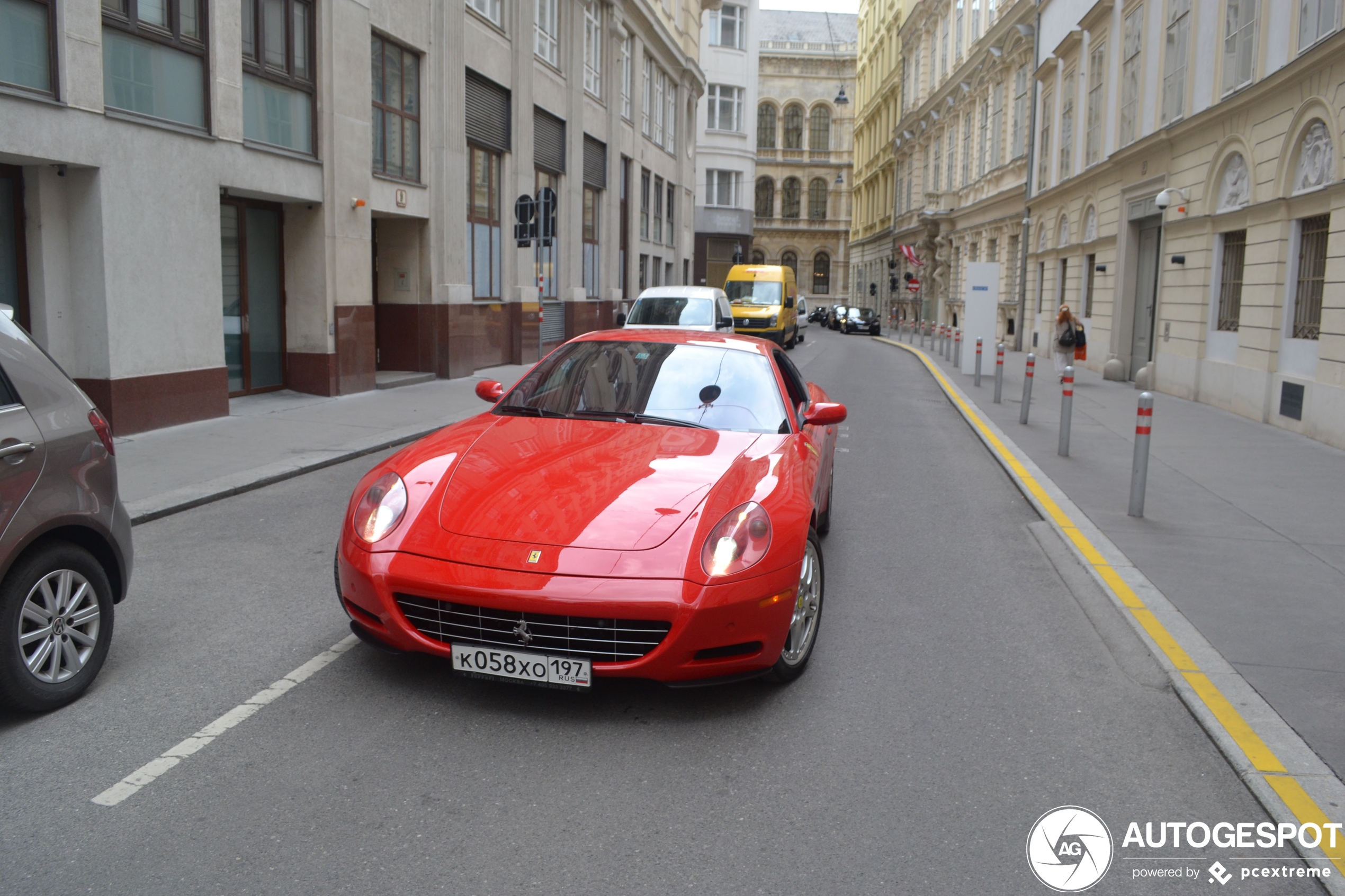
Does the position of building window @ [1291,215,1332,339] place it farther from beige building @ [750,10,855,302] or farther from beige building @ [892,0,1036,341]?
beige building @ [750,10,855,302]

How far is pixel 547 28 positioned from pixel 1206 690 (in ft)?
76.5

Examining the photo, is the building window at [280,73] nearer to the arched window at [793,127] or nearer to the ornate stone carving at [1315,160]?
the ornate stone carving at [1315,160]

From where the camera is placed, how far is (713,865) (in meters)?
3.11

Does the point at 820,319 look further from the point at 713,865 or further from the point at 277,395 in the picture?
the point at 713,865

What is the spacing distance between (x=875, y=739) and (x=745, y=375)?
2.33 metres

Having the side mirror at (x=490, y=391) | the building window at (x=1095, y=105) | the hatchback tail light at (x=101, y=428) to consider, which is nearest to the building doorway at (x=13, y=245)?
the side mirror at (x=490, y=391)

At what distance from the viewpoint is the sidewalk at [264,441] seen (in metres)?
8.60

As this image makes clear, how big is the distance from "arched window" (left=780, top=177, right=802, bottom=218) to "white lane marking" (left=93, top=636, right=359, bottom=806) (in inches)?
3260

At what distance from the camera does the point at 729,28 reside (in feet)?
183

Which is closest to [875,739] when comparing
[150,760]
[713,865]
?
[713,865]

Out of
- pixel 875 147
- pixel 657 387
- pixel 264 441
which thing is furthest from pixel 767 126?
pixel 657 387

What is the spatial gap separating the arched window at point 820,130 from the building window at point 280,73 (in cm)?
7338

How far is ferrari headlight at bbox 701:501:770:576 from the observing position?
4070 mm

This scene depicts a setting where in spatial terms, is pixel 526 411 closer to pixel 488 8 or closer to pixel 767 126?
pixel 488 8
